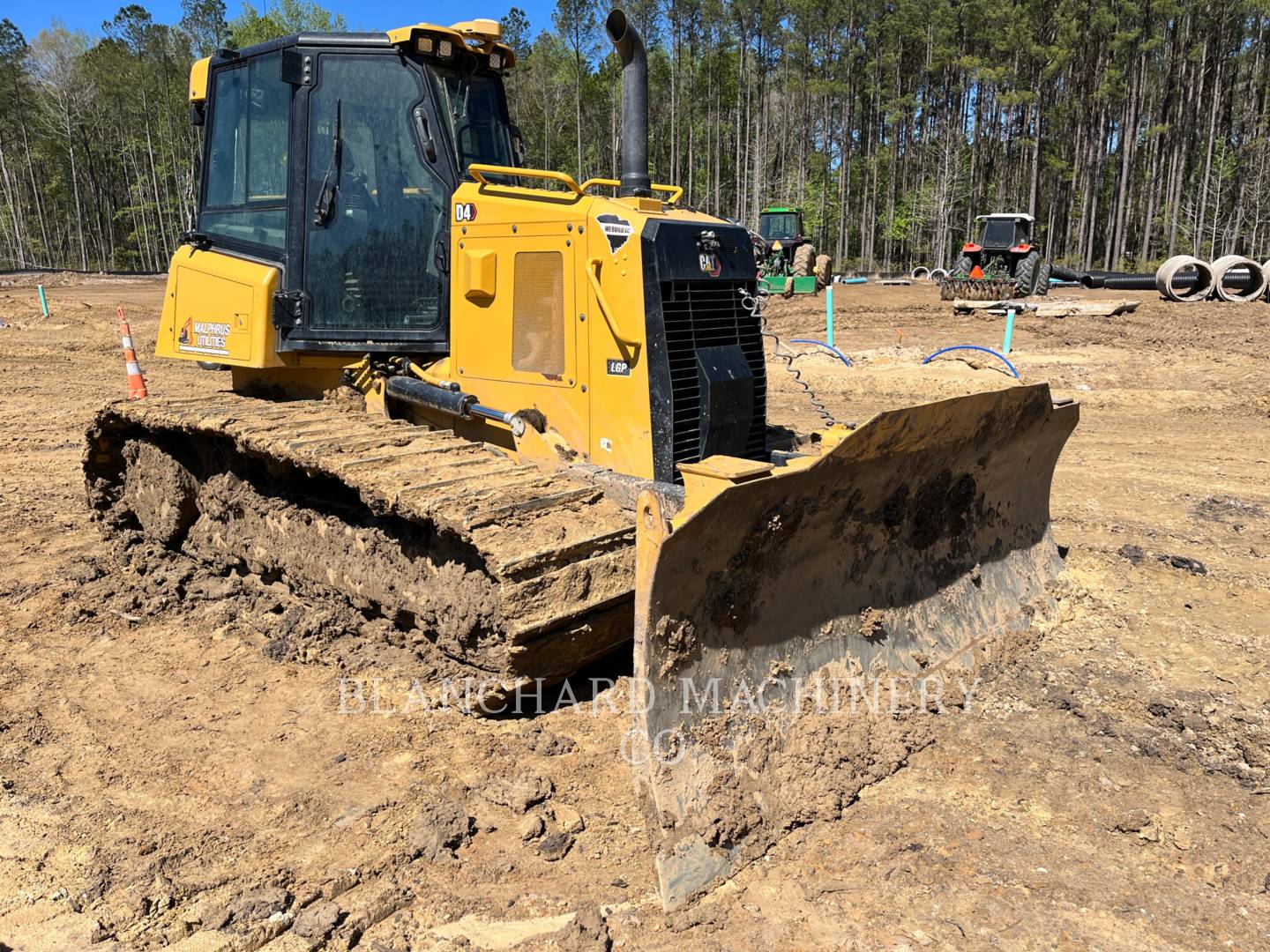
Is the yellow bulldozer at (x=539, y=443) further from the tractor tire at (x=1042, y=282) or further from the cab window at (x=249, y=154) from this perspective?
the tractor tire at (x=1042, y=282)

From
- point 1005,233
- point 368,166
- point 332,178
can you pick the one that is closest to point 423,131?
point 368,166

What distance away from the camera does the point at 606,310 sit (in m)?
3.97

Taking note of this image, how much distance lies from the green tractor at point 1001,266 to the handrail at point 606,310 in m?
18.2

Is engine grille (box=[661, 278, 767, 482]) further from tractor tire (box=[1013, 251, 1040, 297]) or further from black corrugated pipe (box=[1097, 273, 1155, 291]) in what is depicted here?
black corrugated pipe (box=[1097, 273, 1155, 291])

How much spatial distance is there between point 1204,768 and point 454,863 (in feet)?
9.12

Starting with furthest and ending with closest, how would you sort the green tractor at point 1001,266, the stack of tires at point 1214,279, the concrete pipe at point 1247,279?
the green tractor at point 1001,266, the stack of tires at point 1214,279, the concrete pipe at point 1247,279

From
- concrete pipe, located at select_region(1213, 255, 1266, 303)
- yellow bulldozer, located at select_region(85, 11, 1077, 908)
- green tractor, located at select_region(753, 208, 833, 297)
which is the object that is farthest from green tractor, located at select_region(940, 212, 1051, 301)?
yellow bulldozer, located at select_region(85, 11, 1077, 908)

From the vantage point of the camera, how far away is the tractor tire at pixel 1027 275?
21.3 metres

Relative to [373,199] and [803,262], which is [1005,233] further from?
[373,199]

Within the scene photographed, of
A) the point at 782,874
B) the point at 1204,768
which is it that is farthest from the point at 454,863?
the point at 1204,768

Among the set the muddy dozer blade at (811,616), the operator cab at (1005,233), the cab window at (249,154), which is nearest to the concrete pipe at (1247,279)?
the operator cab at (1005,233)

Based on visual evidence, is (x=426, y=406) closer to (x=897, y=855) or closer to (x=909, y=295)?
(x=897, y=855)

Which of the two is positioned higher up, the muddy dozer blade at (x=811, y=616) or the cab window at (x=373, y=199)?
the cab window at (x=373, y=199)

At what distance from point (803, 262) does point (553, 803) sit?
23863 mm
